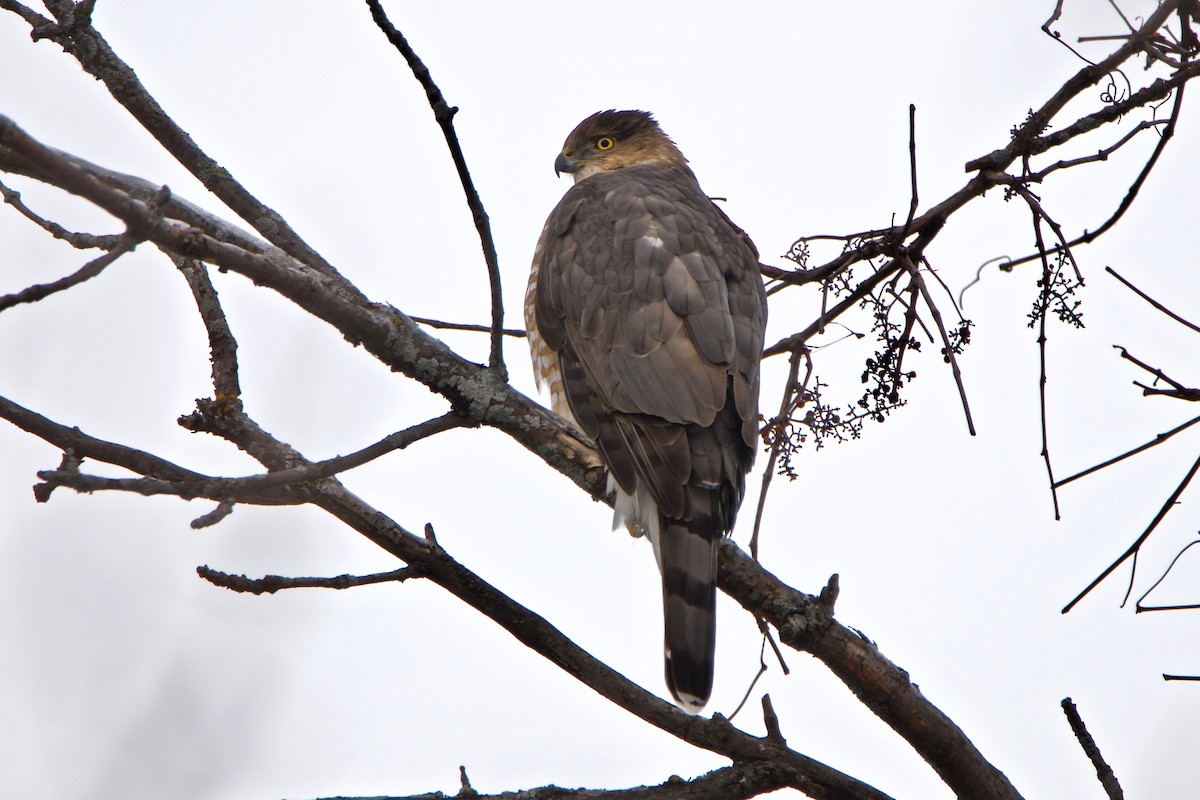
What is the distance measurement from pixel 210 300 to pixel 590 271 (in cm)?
157

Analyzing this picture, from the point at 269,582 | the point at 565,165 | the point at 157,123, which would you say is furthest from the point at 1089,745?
the point at 565,165

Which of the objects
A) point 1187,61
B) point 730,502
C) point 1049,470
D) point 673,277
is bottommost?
point 1049,470

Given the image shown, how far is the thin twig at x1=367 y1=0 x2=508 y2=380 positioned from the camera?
2619 mm

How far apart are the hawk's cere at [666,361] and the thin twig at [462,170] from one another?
0.80 metres

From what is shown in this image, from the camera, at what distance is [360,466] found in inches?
112

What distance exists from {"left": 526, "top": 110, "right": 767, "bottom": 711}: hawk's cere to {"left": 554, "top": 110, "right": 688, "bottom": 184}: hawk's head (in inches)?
55.8

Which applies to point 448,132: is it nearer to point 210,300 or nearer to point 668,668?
point 210,300

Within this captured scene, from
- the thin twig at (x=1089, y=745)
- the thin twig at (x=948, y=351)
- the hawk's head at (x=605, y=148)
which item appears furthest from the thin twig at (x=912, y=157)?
the hawk's head at (x=605, y=148)

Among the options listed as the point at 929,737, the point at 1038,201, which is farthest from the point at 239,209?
the point at 929,737

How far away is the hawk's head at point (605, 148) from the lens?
6.73m

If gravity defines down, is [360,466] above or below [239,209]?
below

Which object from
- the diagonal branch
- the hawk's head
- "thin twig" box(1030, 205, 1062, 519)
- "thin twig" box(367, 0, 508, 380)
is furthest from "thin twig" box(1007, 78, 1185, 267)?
the hawk's head

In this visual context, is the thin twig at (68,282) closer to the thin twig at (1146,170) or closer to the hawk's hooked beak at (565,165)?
the thin twig at (1146,170)

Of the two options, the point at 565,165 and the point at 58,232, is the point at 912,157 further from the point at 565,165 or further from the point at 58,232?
the point at 565,165
